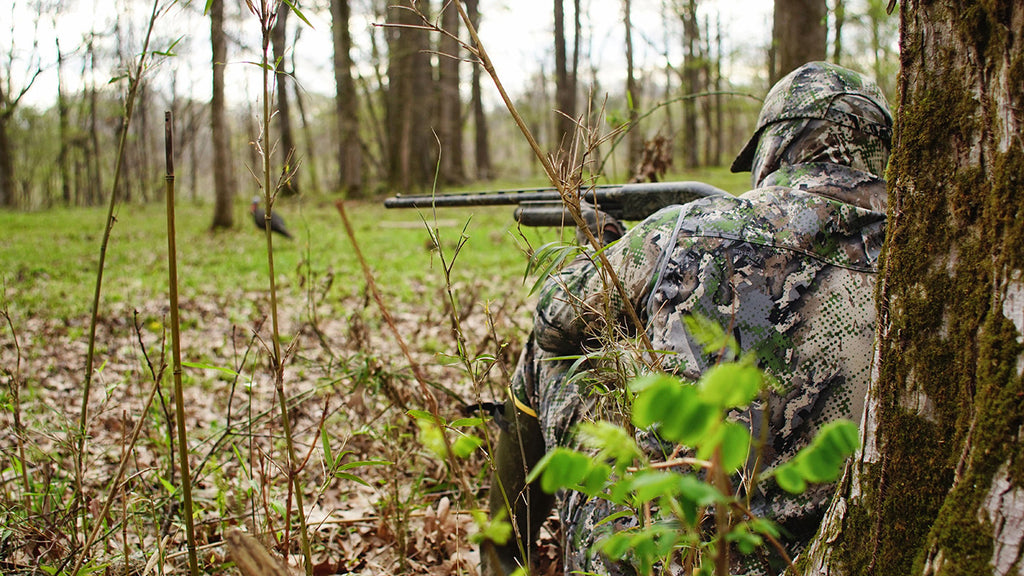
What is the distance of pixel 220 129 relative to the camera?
10688 mm

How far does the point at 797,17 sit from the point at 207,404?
447 cm

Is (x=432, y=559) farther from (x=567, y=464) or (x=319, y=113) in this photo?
(x=319, y=113)

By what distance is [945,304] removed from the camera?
1056 mm

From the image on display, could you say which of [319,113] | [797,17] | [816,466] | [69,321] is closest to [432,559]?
[816,466]

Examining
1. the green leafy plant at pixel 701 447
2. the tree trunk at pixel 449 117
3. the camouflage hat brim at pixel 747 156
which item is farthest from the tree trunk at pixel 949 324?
the tree trunk at pixel 449 117

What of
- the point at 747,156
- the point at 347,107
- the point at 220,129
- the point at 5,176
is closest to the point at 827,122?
the point at 747,156

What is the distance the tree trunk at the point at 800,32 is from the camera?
4406 mm

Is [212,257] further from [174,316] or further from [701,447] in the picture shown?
[701,447]

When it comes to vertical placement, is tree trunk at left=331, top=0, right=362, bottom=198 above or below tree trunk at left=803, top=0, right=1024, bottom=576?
above

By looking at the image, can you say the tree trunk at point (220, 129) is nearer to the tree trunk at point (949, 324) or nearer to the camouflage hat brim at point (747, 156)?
the camouflage hat brim at point (747, 156)

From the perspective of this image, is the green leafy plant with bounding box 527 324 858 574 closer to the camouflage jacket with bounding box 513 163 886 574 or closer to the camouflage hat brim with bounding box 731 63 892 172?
the camouflage jacket with bounding box 513 163 886 574

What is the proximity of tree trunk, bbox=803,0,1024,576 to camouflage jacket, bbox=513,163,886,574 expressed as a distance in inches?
20.9

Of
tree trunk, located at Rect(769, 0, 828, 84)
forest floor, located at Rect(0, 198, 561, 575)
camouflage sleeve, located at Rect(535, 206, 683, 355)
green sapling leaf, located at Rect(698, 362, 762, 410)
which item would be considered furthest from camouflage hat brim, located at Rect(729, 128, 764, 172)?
tree trunk, located at Rect(769, 0, 828, 84)

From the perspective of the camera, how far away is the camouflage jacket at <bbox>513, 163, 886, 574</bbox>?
172cm
